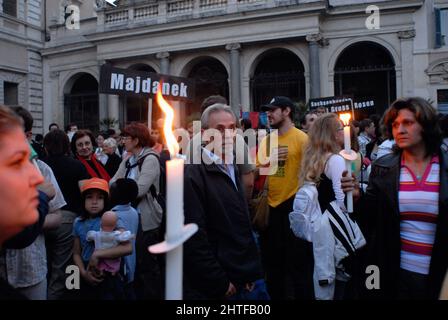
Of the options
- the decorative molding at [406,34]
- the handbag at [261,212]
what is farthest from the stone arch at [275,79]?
the handbag at [261,212]

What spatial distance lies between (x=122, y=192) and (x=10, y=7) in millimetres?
22661

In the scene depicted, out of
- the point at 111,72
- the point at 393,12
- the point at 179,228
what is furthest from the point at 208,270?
the point at 393,12

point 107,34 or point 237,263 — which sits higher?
point 107,34

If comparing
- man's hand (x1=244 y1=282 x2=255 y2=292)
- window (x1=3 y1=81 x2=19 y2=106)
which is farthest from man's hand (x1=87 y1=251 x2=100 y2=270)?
window (x1=3 y1=81 x2=19 y2=106)

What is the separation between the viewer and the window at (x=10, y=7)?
22406 millimetres

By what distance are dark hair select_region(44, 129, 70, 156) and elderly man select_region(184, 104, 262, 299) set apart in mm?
2122

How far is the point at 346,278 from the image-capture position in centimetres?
369

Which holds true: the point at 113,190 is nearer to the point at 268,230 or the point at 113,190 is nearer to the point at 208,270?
the point at 268,230

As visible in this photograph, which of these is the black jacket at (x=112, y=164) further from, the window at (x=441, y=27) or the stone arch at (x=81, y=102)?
the stone arch at (x=81, y=102)

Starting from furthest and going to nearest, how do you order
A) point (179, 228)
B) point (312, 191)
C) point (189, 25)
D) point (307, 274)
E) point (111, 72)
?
point (189, 25)
point (111, 72)
point (307, 274)
point (312, 191)
point (179, 228)

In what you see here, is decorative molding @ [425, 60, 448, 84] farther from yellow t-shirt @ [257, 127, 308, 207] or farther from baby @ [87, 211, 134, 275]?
baby @ [87, 211, 134, 275]

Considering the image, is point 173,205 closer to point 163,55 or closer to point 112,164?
point 112,164

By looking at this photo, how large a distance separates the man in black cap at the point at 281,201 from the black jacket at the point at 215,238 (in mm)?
1711
